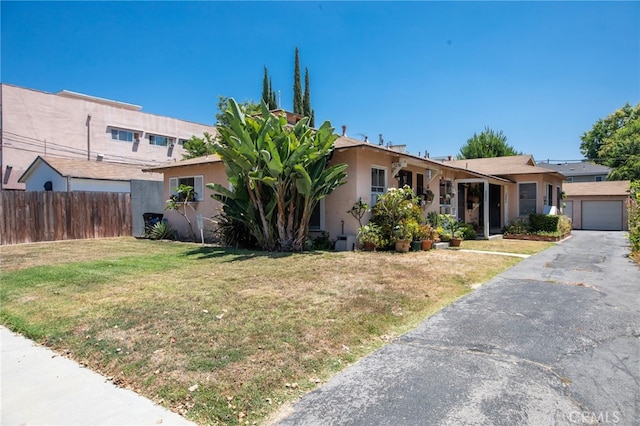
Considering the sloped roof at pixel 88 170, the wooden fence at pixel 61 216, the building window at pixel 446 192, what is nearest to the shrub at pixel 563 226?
the building window at pixel 446 192

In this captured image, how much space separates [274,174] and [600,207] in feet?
96.9

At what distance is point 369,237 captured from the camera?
11867mm

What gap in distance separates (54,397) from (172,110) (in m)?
39.4

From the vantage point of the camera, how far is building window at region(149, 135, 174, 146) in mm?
36656

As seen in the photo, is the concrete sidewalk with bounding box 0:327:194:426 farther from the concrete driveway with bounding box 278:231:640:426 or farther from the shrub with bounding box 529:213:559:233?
the shrub with bounding box 529:213:559:233

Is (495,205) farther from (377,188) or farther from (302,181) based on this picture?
(302,181)

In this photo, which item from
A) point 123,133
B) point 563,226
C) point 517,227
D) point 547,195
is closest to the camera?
point 517,227

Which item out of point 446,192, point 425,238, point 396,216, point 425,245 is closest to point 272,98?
point 446,192

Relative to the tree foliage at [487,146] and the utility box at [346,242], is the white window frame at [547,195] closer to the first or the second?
the tree foliage at [487,146]

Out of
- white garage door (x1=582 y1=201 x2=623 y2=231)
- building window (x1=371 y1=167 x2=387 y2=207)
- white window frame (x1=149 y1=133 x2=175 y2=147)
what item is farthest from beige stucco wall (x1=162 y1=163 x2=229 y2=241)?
white garage door (x1=582 y1=201 x2=623 y2=231)

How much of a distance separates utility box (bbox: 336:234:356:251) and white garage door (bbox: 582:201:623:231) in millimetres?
26185

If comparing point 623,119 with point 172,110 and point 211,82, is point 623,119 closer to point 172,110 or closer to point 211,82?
point 211,82
